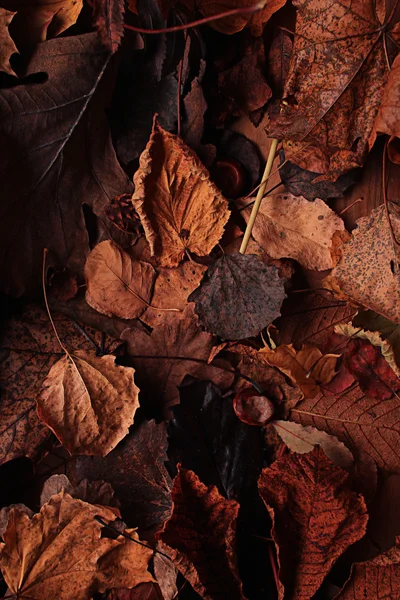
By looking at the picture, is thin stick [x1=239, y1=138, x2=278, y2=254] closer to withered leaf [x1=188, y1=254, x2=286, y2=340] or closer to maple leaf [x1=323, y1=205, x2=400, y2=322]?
withered leaf [x1=188, y1=254, x2=286, y2=340]

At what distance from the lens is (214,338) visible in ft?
3.28

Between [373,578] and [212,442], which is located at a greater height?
[212,442]

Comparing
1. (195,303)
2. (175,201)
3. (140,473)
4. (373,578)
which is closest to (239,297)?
(195,303)

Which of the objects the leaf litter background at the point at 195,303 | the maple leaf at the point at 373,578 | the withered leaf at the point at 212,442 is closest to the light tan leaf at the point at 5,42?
the leaf litter background at the point at 195,303

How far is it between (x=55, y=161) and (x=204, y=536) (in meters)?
0.60

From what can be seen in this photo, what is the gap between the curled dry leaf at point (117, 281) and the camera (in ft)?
3.32

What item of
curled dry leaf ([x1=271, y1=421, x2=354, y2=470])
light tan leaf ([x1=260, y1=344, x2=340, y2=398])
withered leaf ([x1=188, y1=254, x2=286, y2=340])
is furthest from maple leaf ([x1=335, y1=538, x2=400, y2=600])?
withered leaf ([x1=188, y1=254, x2=286, y2=340])

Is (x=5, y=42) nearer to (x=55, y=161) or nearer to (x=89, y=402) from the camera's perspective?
(x=55, y=161)

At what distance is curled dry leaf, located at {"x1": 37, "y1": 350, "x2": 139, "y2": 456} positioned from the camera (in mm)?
969

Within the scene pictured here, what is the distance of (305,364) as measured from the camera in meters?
0.97

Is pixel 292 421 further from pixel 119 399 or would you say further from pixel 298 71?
pixel 298 71

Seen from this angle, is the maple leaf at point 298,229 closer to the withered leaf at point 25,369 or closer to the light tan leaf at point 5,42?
the withered leaf at point 25,369

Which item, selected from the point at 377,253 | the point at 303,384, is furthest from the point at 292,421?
the point at 377,253

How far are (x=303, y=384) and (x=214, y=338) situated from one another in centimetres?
15
